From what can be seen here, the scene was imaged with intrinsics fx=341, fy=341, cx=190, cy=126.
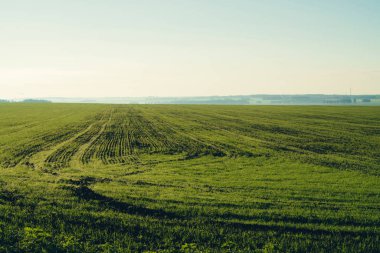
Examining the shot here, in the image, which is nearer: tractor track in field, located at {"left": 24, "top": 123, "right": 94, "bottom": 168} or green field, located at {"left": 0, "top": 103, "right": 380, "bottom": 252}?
green field, located at {"left": 0, "top": 103, "right": 380, "bottom": 252}

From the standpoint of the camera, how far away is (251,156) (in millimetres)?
22297

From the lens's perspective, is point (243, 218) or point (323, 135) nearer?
point (243, 218)

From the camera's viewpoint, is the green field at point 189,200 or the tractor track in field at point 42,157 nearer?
the green field at point 189,200

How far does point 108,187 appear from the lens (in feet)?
47.6

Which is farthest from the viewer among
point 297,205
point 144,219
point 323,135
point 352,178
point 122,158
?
point 323,135

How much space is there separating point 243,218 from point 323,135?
965 inches

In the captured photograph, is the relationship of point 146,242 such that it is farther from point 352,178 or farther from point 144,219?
point 352,178

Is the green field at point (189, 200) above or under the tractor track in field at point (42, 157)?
under

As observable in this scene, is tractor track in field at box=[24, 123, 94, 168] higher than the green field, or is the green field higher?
tractor track in field at box=[24, 123, 94, 168]

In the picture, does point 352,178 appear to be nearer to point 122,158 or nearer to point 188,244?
point 188,244

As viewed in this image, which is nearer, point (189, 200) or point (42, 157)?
point (189, 200)

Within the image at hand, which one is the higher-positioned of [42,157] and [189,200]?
[42,157]

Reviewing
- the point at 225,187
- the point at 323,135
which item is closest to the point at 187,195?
the point at 225,187

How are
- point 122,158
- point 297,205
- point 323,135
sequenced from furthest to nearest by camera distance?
point 323,135 < point 122,158 < point 297,205
